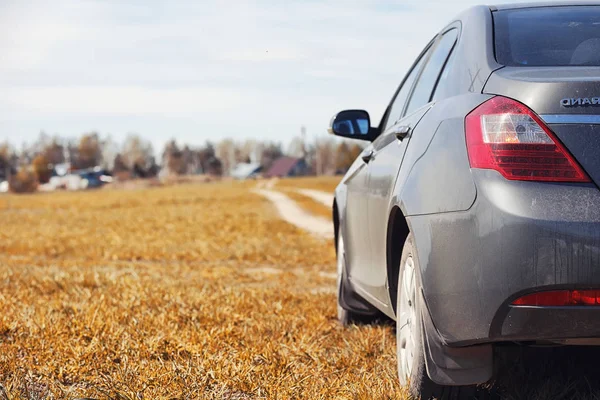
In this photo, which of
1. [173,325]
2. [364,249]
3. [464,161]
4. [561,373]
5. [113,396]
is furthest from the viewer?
[173,325]

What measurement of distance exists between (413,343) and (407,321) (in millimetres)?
178

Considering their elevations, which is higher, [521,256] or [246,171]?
[521,256]

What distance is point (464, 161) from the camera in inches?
106

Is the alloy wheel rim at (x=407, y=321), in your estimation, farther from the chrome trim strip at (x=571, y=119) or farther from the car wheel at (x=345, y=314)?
the car wheel at (x=345, y=314)

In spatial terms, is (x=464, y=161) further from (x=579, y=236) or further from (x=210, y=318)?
(x=210, y=318)

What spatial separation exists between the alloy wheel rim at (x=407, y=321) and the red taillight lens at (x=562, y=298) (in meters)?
0.64

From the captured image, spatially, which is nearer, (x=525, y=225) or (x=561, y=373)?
(x=525, y=225)

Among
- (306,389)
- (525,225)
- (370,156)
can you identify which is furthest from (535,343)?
(370,156)

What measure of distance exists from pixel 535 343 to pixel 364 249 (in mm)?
1669

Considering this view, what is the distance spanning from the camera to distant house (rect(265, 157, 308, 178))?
148m

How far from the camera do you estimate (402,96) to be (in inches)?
182

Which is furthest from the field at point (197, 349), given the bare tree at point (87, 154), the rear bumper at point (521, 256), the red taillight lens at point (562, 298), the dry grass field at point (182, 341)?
the bare tree at point (87, 154)

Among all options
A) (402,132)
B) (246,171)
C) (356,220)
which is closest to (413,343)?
(402,132)

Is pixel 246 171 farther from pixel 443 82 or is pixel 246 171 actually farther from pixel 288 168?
pixel 443 82
